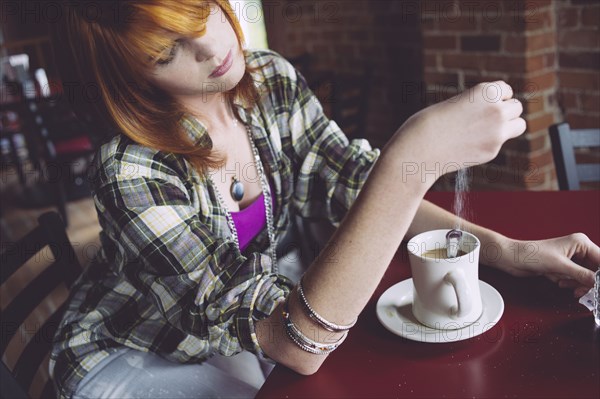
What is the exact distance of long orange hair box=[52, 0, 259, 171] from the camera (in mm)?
859

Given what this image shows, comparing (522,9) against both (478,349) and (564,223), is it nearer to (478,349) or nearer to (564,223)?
(564,223)

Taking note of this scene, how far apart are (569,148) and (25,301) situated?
3.94 ft

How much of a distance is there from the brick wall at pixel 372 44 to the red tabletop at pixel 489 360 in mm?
1786

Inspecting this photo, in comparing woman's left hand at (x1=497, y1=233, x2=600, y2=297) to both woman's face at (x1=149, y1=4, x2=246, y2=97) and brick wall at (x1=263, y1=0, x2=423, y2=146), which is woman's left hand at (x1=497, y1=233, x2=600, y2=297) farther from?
brick wall at (x1=263, y1=0, x2=423, y2=146)

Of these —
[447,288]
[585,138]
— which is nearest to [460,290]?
[447,288]

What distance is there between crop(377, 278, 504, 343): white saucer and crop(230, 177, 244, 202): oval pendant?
1.29 ft

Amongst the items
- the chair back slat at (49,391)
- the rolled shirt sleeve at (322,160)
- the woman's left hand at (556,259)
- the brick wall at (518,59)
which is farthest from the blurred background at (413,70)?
the chair back slat at (49,391)

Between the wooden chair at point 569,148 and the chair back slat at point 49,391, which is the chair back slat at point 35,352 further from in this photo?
the wooden chair at point 569,148

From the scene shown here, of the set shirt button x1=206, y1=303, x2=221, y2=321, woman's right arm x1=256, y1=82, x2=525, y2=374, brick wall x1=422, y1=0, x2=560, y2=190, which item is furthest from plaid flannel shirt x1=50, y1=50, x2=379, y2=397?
brick wall x1=422, y1=0, x2=560, y2=190

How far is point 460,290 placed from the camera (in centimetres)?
73

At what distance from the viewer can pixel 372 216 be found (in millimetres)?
714

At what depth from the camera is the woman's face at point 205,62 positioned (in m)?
0.91

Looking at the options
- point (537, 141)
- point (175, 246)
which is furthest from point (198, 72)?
point (537, 141)

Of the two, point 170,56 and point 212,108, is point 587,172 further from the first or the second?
point 170,56
